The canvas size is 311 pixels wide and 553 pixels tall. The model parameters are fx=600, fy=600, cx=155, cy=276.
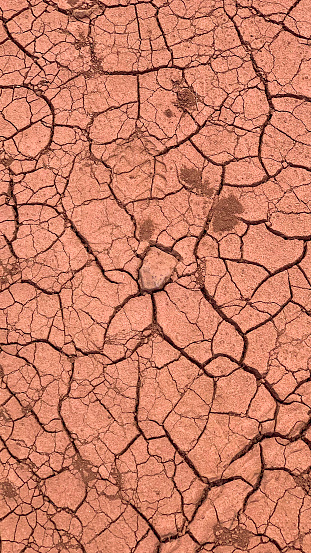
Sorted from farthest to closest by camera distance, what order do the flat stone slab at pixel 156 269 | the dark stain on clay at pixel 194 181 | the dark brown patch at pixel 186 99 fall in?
1. the dark brown patch at pixel 186 99
2. the dark stain on clay at pixel 194 181
3. the flat stone slab at pixel 156 269

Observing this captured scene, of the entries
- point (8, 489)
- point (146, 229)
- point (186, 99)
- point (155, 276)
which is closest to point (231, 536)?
point (8, 489)

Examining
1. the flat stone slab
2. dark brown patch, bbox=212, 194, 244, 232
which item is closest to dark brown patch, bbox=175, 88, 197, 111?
dark brown patch, bbox=212, 194, 244, 232

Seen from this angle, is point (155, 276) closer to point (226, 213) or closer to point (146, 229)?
point (146, 229)

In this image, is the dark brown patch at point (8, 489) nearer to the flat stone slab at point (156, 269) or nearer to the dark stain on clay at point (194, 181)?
Answer: the flat stone slab at point (156, 269)

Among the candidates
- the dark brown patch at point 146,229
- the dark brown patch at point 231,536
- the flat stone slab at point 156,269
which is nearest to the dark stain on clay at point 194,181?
the dark brown patch at point 146,229

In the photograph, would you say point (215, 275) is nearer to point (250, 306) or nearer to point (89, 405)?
point (250, 306)

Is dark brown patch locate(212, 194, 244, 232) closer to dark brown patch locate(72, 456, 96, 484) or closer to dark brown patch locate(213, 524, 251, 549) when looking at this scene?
dark brown patch locate(72, 456, 96, 484)

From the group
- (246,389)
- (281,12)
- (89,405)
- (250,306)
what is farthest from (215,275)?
(281,12)
